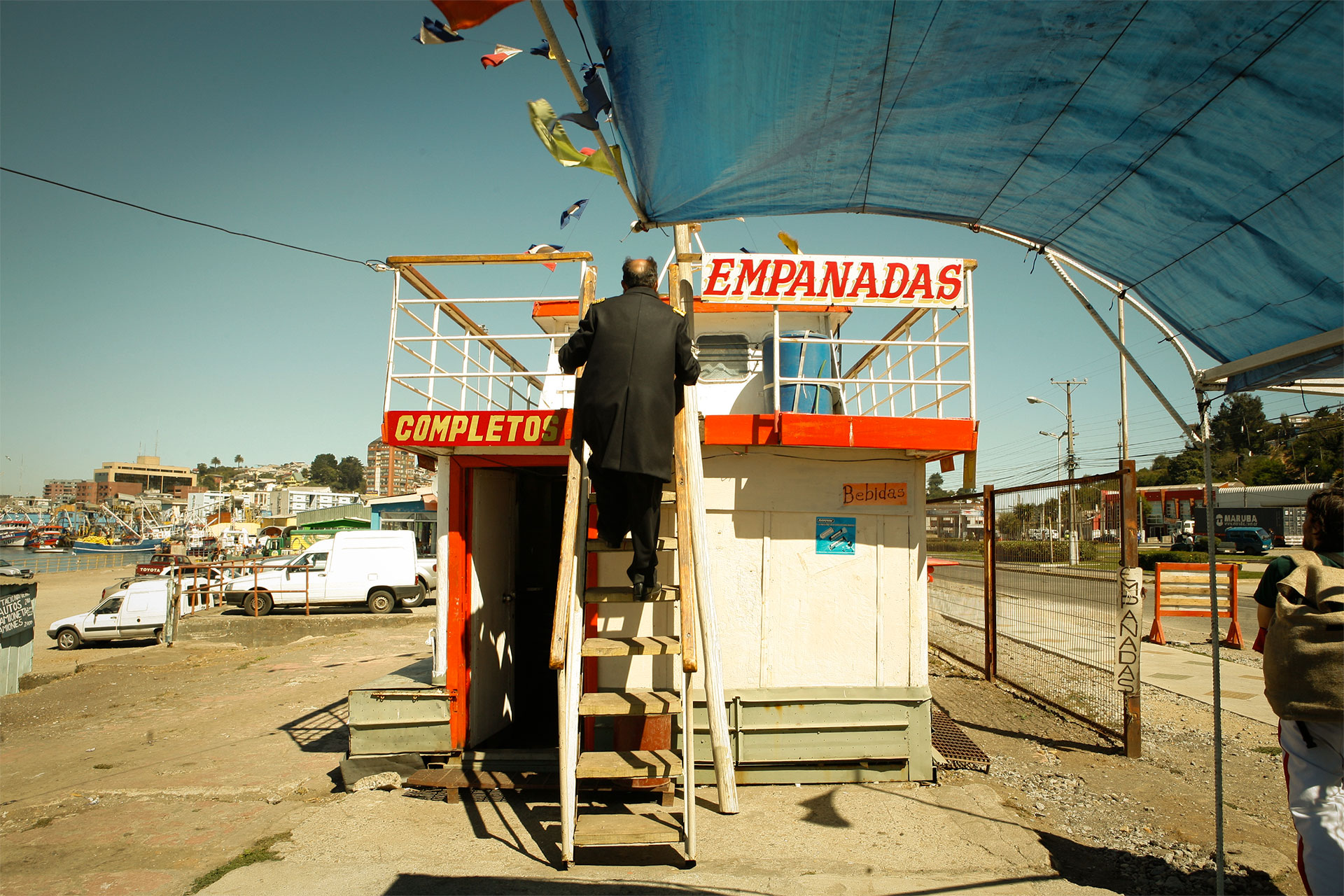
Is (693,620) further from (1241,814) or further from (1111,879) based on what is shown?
(1241,814)

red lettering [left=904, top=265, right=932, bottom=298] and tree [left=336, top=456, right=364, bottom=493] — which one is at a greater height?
tree [left=336, top=456, right=364, bottom=493]

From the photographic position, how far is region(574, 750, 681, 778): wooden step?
12.5ft

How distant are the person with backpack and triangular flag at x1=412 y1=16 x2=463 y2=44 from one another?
164 inches

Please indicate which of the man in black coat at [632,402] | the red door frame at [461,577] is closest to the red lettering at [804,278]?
the man in black coat at [632,402]

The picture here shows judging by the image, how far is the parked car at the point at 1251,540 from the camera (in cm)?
3719

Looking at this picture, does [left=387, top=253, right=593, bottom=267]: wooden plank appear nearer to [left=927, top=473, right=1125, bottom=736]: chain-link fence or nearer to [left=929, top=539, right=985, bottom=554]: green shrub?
[left=927, top=473, right=1125, bottom=736]: chain-link fence

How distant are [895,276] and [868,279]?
213 millimetres

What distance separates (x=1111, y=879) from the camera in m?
3.96

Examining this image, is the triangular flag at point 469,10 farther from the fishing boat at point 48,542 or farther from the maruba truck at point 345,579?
the fishing boat at point 48,542

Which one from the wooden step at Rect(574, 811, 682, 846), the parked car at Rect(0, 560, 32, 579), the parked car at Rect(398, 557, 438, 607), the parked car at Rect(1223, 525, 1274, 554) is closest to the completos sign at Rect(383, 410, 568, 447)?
the wooden step at Rect(574, 811, 682, 846)

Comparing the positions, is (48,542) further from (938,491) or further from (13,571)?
(938,491)

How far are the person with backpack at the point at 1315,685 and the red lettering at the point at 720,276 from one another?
12.8 ft

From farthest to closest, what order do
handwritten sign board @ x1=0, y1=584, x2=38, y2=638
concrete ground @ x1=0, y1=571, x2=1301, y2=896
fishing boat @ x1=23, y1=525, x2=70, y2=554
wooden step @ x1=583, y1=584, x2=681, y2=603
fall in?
fishing boat @ x1=23, y1=525, x2=70, y2=554
handwritten sign board @ x1=0, y1=584, x2=38, y2=638
wooden step @ x1=583, y1=584, x2=681, y2=603
concrete ground @ x1=0, y1=571, x2=1301, y2=896

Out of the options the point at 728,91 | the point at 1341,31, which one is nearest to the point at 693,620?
the point at 728,91
